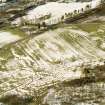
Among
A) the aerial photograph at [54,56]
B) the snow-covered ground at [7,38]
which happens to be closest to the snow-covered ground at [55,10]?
the aerial photograph at [54,56]

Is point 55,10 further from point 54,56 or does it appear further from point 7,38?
point 54,56

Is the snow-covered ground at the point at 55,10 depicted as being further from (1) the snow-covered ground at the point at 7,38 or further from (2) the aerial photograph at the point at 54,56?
(1) the snow-covered ground at the point at 7,38

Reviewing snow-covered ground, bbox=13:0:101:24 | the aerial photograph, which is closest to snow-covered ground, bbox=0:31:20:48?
the aerial photograph

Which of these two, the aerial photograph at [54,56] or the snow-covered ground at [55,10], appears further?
the snow-covered ground at [55,10]

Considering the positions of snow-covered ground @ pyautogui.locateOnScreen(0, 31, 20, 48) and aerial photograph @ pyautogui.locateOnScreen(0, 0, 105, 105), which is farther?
snow-covered ground @ pyautogui.locateOnScreen(0, 31, 20, 48)

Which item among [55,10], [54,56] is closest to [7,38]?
[54,56]

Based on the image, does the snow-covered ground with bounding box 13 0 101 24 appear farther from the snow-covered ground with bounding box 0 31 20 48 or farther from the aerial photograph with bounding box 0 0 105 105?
the snow-covered ground with bounding box 0 31 20 48

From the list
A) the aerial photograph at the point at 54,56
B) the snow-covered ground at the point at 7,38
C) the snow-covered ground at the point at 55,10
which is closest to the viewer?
the aerial photograph at the point at 54,56
